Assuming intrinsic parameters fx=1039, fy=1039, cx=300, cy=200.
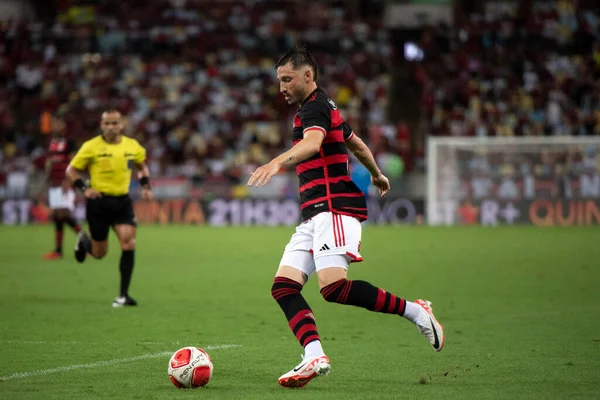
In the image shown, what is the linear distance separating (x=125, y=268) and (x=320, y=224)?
535 cm

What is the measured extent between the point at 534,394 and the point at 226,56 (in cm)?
2964

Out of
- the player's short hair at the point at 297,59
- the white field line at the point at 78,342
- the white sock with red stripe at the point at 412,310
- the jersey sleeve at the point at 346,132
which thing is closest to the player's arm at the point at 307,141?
the player's short hair at the point at 297,59

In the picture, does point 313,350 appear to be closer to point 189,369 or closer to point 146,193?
point 189,369

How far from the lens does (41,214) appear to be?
30172mm

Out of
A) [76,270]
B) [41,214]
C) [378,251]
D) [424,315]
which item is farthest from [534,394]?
[41,214]

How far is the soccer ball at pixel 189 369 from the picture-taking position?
6559 millimetres

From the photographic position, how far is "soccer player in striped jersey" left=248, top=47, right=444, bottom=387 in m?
6.64

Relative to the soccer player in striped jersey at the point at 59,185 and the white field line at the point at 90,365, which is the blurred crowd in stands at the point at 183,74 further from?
the white field line at the point at 90,365

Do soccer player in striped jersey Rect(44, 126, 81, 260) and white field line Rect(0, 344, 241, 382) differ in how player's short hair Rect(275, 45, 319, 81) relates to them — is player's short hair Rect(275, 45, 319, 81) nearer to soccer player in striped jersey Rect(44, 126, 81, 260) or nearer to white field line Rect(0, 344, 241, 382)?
white field line Rect(0, 344, 241, 382)

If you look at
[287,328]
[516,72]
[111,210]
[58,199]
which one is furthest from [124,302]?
[516,72]

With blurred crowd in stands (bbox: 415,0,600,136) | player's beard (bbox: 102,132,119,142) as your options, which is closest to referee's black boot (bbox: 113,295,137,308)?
player's beard (bbox: 102,132,119,142)

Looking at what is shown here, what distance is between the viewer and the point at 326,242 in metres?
6.68

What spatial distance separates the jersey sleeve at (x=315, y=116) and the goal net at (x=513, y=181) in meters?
20.8

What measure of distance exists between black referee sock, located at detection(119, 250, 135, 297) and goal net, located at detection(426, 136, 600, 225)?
16.9 m
